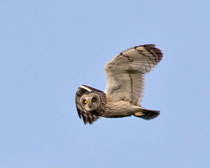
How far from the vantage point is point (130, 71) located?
13.8m

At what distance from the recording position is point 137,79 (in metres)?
13.9

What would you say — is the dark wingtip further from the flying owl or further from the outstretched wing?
the outstretched wing

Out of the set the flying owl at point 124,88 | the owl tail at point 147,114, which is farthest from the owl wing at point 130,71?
the owl tail at point 147,114

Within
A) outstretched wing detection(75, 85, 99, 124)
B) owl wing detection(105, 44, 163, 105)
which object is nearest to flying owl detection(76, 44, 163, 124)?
owl wing detection(105, 44, 163, 105)

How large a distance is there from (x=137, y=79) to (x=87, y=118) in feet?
6.21

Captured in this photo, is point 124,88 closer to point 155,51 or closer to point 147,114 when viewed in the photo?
point 147,114

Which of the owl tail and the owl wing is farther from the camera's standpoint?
the owl tail

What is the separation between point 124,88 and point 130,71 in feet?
1.60

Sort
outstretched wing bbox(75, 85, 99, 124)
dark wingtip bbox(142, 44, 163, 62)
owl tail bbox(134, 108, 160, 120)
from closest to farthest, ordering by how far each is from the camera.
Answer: dark wingtip bbox(142, 44, 163, 62), owl tail bbox(134, 108, 160, 120), outstretched wing bbox(75, 85, 99, 124)

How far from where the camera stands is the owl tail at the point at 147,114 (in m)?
14.0

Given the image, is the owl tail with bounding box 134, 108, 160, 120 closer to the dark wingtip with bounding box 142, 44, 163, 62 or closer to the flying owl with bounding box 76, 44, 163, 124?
the flying owl with bounding box 76, 44, 163, 124

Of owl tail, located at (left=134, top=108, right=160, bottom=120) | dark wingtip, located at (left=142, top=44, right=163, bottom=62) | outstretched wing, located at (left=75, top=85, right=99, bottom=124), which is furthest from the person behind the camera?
outstretched wing, located at (left=75, top=85, right=99, bottom=124)

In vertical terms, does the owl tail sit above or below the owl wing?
below

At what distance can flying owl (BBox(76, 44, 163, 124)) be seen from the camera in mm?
13547
